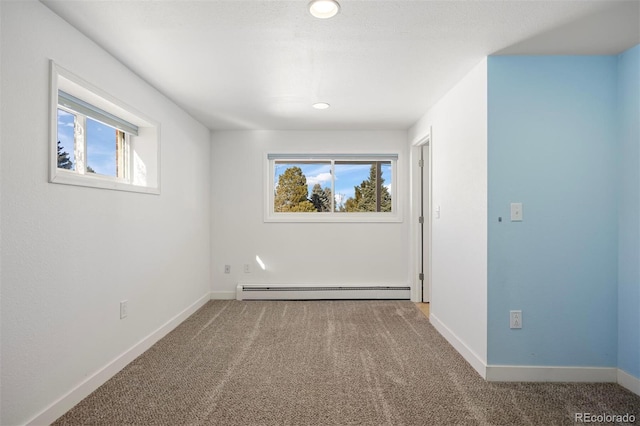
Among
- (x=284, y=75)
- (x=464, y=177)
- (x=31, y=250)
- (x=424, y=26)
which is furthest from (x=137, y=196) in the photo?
(x=464, y=177)

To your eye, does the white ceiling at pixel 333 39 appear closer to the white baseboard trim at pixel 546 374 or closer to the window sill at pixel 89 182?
the window sill at pixel 89 182

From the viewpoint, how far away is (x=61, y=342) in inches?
75.2

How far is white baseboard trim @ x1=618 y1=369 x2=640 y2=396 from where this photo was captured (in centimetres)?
215

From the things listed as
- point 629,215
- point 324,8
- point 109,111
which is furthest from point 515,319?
point 109,111

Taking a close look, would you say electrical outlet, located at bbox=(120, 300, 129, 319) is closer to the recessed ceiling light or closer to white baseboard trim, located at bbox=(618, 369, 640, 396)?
the recessed ceiling light

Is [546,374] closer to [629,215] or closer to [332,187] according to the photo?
[629,215]

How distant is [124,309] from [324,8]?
2.46m

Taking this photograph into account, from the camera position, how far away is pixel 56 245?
1870 mm

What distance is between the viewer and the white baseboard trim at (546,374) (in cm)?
231

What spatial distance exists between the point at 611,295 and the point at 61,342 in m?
3.49

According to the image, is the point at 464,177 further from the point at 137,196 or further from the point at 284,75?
the point at 137,196

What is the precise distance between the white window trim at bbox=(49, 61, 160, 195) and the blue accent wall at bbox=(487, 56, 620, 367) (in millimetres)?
2645

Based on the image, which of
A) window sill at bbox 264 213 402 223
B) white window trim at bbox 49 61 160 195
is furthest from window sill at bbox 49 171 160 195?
window sill at bbox 264 213 402 223

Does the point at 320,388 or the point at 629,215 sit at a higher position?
the point at 629,215
